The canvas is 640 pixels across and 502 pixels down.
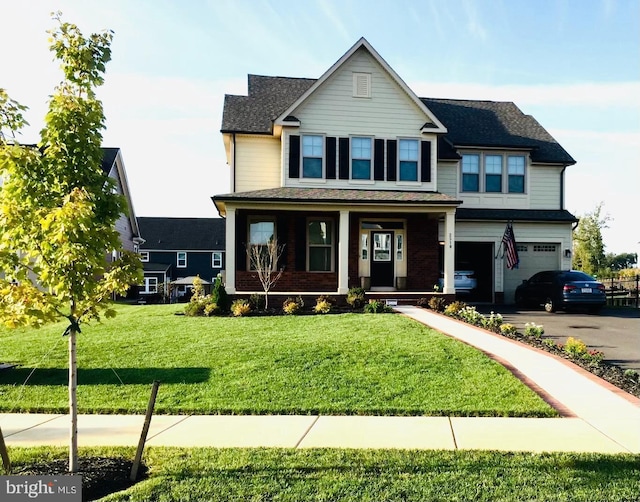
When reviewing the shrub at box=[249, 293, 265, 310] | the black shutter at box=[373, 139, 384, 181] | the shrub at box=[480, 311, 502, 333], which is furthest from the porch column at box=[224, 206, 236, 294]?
the shrub at box=[480, 311, 502, 333]

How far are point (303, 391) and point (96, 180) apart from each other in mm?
4260

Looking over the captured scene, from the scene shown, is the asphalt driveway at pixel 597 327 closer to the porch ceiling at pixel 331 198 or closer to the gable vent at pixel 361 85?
the porch ceiling at pixel 331 198

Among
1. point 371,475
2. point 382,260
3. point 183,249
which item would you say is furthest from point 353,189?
point 183,249

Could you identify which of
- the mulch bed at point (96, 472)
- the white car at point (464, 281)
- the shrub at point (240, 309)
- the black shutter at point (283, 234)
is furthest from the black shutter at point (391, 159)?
the mulch bed at point (96, 472)

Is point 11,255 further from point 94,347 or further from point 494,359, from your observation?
point 494,359

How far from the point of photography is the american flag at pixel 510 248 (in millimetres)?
19100

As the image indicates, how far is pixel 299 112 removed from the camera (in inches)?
715

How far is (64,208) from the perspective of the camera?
4.12 meters

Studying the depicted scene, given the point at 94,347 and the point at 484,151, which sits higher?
the point at 484,151

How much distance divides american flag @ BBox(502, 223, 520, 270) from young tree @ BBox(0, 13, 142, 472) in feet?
55.2

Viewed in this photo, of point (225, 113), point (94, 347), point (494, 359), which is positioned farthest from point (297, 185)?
point (494, 359)

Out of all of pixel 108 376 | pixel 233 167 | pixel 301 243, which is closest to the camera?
pixel 108 376

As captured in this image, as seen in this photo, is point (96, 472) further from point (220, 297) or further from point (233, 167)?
point (233, 167)

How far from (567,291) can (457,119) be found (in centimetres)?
923
